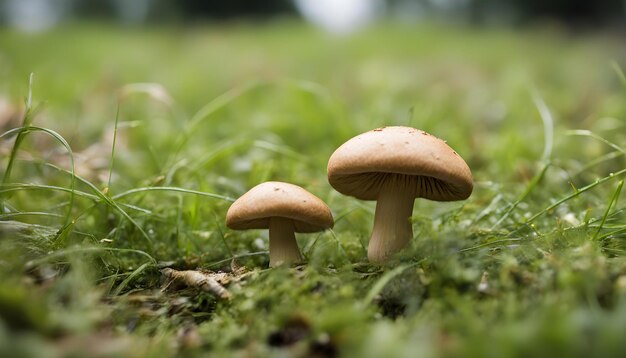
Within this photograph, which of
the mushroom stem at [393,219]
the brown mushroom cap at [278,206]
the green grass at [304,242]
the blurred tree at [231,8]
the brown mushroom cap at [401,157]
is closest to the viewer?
the green grass at [304,242]

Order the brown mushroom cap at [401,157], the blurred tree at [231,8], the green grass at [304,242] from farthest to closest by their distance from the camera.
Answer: the blurred tree at [231,8] → the brown mushroom cap at [401,157] → the green grass at [304,242]

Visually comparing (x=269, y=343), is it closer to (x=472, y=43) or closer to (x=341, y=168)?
(x=341, y=168)

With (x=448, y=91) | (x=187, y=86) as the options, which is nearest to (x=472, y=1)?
(x=448, y=91)

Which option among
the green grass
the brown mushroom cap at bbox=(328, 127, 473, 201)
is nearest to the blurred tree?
the green grass

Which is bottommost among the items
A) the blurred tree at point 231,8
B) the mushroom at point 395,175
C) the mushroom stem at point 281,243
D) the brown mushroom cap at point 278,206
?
the mushroom stem at point 281,243

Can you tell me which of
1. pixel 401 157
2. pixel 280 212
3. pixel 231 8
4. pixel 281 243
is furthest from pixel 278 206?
pixel 231 8

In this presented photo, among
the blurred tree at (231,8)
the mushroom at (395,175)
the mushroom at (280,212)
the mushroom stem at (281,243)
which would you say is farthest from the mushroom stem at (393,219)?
the blurred tree at (231,8)

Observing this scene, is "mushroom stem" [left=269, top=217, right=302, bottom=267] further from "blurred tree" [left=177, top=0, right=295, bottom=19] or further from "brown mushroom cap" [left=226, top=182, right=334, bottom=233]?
"blurred tree" [left=177, top=0, right=295, bottom=19]

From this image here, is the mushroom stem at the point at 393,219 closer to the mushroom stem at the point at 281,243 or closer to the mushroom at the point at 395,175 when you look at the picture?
the mushroom at the point at 395,175
